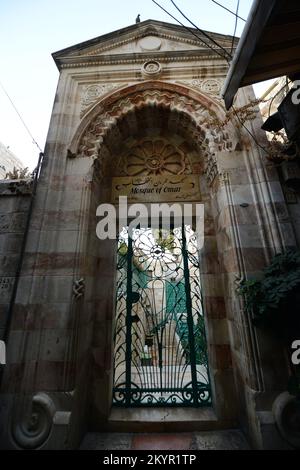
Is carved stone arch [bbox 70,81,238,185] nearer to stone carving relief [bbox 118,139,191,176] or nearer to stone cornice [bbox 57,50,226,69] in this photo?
stone carving relief [bbox 118,139,191,176]

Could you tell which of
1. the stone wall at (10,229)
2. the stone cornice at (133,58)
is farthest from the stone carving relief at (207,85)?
the stone wall at (10,229)

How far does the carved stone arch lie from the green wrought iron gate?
171 centimetres

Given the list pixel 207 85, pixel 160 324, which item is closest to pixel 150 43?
pixel 207 85

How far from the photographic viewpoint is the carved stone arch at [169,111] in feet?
13.1

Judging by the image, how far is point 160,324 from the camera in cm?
379

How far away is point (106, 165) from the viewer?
455 centimetres

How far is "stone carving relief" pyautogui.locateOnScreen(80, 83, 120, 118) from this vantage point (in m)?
4.37

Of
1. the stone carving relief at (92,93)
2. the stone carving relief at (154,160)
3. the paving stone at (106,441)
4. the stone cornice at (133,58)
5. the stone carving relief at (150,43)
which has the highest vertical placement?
the stone carving relief at (150,43)

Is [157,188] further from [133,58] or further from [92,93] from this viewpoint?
[133,58]

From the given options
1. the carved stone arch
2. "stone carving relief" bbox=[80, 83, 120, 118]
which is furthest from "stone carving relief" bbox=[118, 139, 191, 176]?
"stone carving relief" bbox=[80, 83, 120, 118]

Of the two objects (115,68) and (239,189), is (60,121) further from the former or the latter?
(239,189)

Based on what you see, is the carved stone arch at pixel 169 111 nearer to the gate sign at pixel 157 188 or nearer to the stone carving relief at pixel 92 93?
the stone carving relief at pixel 92 93

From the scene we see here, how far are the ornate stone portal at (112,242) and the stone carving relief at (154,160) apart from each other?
0.08 feet
